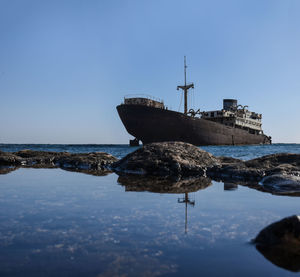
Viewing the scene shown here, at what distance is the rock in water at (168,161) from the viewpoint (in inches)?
295

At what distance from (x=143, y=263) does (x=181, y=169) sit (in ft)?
19.1

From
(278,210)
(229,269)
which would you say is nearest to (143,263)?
(229,269)

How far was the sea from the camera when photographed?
1730 mm

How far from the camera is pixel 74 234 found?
2.36m

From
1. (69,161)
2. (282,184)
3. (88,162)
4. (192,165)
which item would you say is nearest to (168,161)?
(192,165)

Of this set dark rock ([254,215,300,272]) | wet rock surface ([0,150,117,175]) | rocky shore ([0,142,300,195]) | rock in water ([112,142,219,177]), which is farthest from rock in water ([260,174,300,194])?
wet rock surface ([0,150,117,175])

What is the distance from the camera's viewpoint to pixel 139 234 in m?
2.36

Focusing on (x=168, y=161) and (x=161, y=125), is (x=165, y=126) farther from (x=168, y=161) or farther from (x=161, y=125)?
(x=168, y=161)

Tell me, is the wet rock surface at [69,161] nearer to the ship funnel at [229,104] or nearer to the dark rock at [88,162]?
the dark rock at [88,162]

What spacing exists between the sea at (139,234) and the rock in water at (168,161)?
324cm

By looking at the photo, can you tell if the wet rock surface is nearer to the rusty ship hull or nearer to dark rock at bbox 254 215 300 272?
dark rock at bbox 254 215 300 272

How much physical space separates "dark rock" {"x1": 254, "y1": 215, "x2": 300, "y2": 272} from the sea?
2 centimetres

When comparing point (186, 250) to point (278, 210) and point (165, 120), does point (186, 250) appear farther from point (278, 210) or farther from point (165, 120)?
point (165, 120)

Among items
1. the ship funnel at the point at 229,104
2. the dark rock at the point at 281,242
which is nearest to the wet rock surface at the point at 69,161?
the dark rock at the point at 281,242
